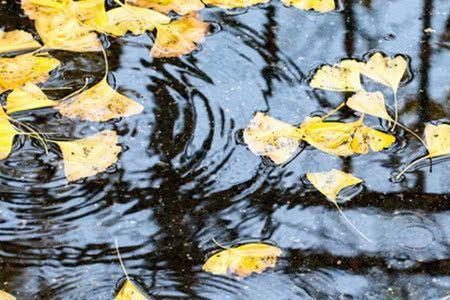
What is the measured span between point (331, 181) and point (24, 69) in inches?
24.7

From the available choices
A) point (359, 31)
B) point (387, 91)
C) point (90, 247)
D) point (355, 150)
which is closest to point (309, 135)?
point (355, 150)

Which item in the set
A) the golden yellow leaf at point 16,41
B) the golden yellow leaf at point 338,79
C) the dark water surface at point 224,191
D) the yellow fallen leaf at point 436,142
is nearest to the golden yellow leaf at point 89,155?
the dark water surface at point 224,191

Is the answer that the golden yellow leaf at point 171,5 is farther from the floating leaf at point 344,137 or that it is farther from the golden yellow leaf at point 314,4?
the floating leaf at point 344,137

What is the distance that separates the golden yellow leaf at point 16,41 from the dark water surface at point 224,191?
33 millimetres

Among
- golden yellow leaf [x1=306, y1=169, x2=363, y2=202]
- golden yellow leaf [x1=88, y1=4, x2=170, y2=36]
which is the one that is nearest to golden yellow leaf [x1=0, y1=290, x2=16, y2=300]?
golden yellow leaf [x1=306, y1=169, x2=363, y2=202]

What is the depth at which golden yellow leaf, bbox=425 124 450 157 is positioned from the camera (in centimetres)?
142

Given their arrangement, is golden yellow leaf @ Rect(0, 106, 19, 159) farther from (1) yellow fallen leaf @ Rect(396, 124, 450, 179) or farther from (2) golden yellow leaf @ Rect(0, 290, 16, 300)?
(1) yellow fallen leaf @ Rect(396, 124, 450, 179)

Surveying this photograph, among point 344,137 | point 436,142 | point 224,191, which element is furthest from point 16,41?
point 436,142

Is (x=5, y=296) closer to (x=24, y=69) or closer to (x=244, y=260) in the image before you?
(x=244, y=260)

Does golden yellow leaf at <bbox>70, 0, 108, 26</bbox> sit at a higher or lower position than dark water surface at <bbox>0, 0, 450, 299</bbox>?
higher

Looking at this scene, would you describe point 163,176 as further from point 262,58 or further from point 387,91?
point 387,91

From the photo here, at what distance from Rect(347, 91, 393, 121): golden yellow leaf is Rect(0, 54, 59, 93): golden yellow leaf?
57 cm

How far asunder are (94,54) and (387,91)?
572mm

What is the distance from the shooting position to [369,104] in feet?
4.88
